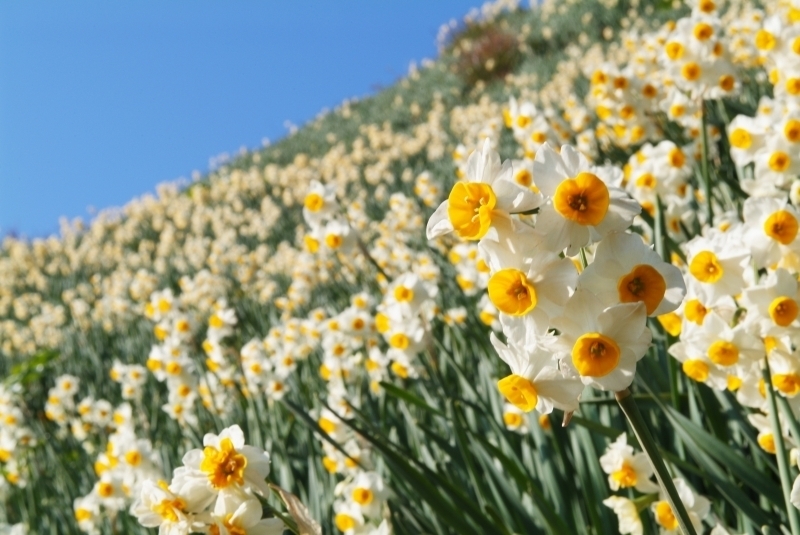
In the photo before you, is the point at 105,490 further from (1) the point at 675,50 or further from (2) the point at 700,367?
(1) the point at 675,50

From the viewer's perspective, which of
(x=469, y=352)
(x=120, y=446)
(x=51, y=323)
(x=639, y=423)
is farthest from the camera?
(x=51, y=323)

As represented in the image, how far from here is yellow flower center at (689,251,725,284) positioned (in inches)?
53.6

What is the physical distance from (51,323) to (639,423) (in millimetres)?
9158

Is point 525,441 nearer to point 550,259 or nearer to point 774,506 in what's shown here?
point 774,506

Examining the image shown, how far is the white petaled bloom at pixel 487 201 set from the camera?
2.66 ft

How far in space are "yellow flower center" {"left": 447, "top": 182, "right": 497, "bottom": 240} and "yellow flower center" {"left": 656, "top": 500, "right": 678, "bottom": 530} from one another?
3.05 feet

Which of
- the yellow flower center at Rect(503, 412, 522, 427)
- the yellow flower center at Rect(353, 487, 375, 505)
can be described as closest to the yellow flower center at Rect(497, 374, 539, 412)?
the yellow flower center at Rect(353, 487, 375, 505)

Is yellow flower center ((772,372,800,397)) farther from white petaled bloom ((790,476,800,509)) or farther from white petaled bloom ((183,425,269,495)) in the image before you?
white petaled bloom ((183,425,269,495))

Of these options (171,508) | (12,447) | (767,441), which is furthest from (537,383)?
(12,447)

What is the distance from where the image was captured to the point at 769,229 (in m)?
1.35

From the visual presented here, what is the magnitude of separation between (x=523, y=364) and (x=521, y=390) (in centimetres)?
4

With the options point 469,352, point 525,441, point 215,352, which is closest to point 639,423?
point 525,441

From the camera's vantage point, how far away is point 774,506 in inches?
56.5

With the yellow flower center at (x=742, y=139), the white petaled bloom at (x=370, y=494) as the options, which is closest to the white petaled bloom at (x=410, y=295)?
the white petaled bloom at (x=370, y=494)
